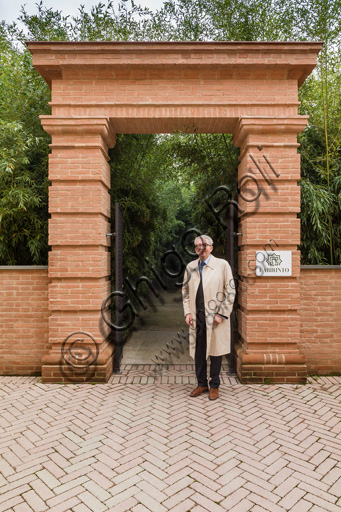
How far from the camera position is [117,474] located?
2811 millimetres

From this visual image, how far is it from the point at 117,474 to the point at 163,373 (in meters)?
2.47

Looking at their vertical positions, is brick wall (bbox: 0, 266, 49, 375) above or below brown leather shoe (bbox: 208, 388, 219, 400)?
above

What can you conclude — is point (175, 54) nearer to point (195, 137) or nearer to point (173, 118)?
point (173, 118)

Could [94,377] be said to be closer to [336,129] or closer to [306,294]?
[306,294]

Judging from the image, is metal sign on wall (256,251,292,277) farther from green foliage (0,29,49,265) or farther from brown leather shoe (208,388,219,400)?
green foliage (0,29,49,265)

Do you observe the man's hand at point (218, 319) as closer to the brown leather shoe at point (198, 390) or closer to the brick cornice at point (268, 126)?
the brown leather shoe at point (198, 390)

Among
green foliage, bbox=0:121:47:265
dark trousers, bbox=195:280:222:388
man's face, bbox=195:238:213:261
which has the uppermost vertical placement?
green foliage, bbox=0:121:47:265

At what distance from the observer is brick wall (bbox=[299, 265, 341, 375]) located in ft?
16.6

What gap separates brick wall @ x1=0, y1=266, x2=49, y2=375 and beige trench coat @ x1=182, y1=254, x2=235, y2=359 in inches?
94.6

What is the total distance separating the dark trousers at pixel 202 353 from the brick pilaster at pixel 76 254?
4.76 ft

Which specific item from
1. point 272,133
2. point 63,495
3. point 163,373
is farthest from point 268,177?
point 63,495

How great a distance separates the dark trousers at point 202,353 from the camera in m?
4.34

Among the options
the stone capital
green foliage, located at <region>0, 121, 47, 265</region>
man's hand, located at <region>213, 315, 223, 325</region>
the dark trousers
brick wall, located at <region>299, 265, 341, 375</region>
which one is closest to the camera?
man's hand, located at <region>213, 315, 223, 325</region>

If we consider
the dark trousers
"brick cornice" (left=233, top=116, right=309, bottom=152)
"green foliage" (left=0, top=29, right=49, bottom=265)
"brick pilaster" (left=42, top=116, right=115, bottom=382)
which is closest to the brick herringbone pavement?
the dark trousers
